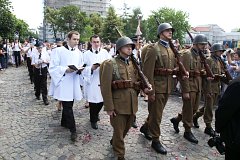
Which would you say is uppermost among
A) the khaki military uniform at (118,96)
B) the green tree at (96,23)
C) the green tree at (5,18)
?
the green tree at (96,23)

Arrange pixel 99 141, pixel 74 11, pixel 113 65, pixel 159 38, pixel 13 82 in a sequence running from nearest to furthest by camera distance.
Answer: pixel 113 65 < pixel 159 38 < pixel 99 141 < pixel 13 82 < pixel 74 11

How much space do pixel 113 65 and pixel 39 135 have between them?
9.19ft

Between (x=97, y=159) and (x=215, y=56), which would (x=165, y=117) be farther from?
(x=97, y=159)

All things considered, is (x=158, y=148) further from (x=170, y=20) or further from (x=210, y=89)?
(x=170, y=20)

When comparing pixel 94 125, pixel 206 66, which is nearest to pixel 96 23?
pixel 94 125

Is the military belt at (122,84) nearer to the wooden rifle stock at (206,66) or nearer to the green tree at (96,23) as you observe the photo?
the wooden rifle stock at (206,66)

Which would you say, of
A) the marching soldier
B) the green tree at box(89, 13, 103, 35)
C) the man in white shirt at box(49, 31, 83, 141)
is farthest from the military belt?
the green tree at box(89, 13, 103, 35)

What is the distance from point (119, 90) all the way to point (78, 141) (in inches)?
73.5

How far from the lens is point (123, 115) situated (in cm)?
477

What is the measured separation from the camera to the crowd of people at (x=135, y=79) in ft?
15.6

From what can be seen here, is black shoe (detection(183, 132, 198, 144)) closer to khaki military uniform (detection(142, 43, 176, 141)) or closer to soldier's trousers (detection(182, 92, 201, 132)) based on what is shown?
soldier's trousers (detection(182, 92, 201, 132))

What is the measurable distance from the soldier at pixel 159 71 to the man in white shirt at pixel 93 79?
1.82 m

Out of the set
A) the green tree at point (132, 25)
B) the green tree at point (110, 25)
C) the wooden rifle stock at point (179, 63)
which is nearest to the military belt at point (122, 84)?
the wooden rifle stock at point (179, 63)

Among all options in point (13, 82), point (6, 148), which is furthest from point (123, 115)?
point (13, 82)
